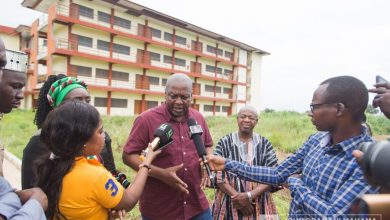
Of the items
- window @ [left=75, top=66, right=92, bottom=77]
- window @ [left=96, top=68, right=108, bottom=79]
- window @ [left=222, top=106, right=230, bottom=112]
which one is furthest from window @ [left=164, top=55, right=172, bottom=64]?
window @ [left=222, top=106, right=230, bottom=112]

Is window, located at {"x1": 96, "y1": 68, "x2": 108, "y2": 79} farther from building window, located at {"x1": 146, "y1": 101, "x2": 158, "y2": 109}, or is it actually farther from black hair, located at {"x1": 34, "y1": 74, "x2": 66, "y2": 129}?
black hair, located at {"x1": 34, "y1": 74, "x2": 66, "y2": 129}

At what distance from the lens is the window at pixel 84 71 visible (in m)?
21.1

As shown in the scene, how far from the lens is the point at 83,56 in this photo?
805 inches

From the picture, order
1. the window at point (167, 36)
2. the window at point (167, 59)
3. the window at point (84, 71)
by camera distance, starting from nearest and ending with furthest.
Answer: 1. the window at point (84, 71)
2. the window at point (167, 36)
3. the window at point (167, 59)

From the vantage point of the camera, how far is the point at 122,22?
23.4m

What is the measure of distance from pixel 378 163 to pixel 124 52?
24336mm

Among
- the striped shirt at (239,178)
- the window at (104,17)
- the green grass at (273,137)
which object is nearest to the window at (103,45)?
the window at (104,17)

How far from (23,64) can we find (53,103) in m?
0.36

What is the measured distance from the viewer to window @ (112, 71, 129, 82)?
23.4 m

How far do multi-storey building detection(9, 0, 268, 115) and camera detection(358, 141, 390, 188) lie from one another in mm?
20915

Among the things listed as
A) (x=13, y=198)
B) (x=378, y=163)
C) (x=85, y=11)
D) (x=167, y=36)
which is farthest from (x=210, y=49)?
(x=378, y=163)

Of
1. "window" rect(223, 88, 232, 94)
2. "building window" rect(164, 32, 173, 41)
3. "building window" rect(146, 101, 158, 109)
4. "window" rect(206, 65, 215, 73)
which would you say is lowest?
"building window" rect(146, 101, 158, 109)

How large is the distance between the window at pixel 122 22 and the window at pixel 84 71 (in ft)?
14.2

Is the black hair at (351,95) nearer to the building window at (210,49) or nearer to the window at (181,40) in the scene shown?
the window at (181,40)
